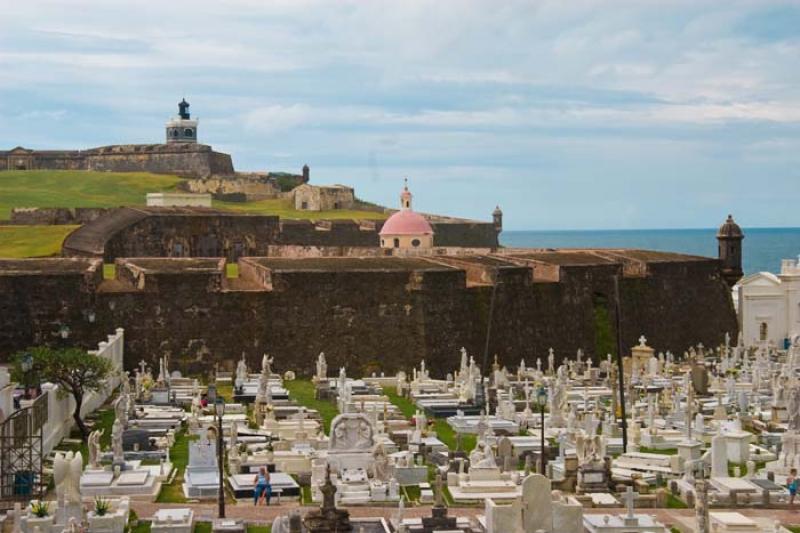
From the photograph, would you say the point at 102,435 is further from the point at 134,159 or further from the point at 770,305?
the point at 134,159

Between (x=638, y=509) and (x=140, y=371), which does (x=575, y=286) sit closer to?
(x=140, y=371)

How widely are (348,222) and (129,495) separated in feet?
149

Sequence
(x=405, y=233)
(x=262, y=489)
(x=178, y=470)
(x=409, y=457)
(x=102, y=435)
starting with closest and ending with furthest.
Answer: (x=262, y=489) → (x=409, y=457) → (x=178, y=470) → (x=102, y=435) → (x=405, y=233)

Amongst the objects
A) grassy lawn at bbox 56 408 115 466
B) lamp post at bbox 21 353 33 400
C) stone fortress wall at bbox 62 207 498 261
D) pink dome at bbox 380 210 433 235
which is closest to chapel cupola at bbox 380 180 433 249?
pink dome at bbox 380 210 433 235

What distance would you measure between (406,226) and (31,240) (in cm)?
1523

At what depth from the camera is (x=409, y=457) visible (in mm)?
22922

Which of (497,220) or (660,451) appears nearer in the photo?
(660,451)

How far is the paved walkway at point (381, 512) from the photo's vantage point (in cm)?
1934

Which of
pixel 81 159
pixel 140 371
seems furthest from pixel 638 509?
pixel 81 159

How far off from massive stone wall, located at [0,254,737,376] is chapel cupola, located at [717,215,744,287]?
7.85 m

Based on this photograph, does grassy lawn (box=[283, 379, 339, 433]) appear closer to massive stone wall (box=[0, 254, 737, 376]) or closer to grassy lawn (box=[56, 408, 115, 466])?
massive stone wall (box=[0, 254, 737, 376])

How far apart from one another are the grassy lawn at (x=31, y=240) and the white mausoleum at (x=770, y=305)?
26.0 metres

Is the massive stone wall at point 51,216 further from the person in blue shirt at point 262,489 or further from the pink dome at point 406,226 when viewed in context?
the person in blue shirt at point 262,489

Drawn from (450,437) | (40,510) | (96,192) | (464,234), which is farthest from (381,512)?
(96,192)
